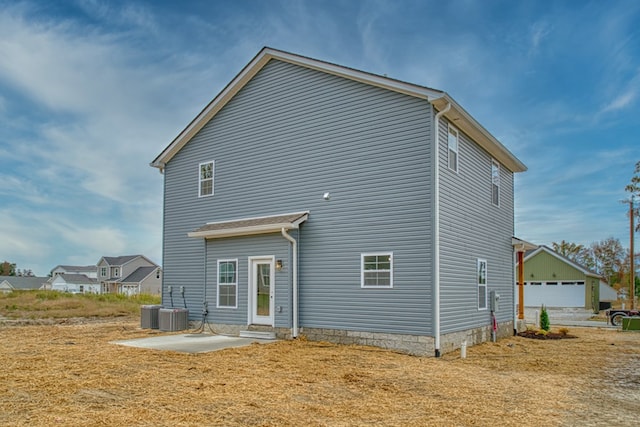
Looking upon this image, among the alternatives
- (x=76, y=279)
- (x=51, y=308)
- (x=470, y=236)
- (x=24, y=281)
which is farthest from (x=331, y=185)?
(x=24, y=281)

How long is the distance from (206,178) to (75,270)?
2830 inches

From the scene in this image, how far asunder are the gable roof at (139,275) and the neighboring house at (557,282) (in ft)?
147

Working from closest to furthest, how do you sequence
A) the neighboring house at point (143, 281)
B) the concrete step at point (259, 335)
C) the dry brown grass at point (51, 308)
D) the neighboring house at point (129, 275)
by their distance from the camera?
the concrete step at point (259, 335)
the dry brown grass at point (51, 308)
the neighboring house at point (143, 281)
the neighboring house at point (129, 275)

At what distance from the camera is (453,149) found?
40.2 feet

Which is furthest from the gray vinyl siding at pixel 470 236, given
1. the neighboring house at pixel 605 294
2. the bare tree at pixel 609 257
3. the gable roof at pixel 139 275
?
the gable roof at pixel 139 275

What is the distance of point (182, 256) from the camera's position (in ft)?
52.0

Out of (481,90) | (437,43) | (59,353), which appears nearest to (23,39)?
(59,353)

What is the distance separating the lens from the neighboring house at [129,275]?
60688 millimetres

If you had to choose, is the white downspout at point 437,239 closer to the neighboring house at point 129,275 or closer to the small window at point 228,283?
the small window at point 228,283

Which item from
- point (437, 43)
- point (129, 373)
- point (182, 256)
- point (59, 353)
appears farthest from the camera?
point (182, 256)

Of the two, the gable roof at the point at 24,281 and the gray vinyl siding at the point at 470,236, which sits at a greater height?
the gray vinyl siding at the point at 470,236

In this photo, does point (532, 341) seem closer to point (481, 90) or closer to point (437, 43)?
point (481, 90)

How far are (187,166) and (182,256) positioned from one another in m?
2.95

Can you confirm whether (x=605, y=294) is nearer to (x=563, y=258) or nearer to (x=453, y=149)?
(x=563, y=258)
